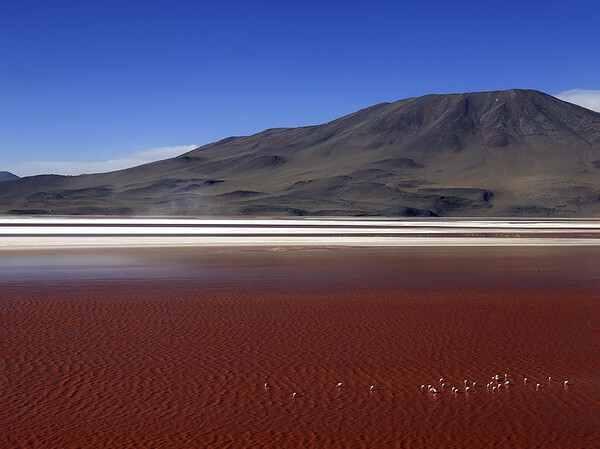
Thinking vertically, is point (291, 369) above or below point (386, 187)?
below

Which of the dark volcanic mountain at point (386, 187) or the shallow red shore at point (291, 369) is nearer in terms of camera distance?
the shallow red shore at point (291, 369)

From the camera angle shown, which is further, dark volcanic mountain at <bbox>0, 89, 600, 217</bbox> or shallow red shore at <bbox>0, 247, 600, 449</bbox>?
dark volcanic mountain at <bbox>0, 89, 600, 217</bbox>

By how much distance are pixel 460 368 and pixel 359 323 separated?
393cm

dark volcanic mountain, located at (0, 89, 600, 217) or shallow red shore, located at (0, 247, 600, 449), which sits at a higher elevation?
dark volcanic mountain, located at (0, 89, 600, 217)

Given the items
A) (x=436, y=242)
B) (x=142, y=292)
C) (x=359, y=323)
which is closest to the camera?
(x=359, y=323)

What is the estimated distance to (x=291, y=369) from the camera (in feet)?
36.1

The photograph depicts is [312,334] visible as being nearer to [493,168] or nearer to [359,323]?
[359,323]

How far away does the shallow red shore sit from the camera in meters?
8.23

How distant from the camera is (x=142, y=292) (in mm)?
18969

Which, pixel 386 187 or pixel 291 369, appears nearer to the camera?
pixel 291 369

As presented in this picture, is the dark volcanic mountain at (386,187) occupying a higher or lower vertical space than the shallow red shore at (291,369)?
higher

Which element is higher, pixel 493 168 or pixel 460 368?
pixel 493 168

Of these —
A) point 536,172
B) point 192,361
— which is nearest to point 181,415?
point 192,361

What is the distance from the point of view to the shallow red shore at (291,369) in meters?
8.23
